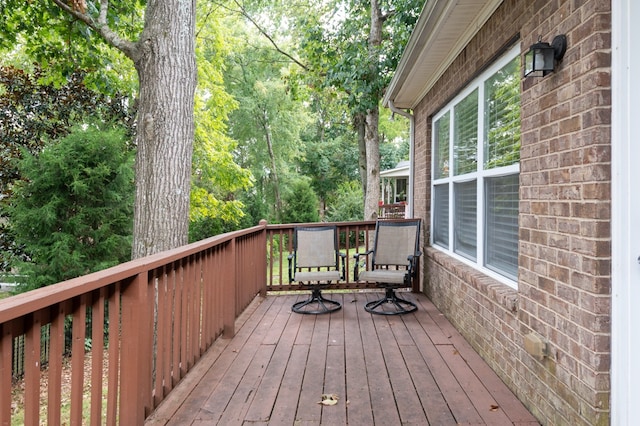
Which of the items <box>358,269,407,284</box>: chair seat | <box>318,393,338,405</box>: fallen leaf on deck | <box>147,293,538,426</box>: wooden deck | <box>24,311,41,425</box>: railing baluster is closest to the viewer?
<box>24,311,41,425</box>: railing baluster

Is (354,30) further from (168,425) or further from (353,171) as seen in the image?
(353,171)

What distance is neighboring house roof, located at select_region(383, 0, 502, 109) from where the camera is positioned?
9.59ft

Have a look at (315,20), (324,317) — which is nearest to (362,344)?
(324,317)

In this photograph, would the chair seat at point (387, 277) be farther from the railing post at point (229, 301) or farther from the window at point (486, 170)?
the railing post at point (229, 301)

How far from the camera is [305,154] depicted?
71.4 ft

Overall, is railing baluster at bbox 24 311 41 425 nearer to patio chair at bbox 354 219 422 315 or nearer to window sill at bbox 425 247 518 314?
window sill at bbox 425 247 518 314

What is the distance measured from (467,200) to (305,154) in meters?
18.4

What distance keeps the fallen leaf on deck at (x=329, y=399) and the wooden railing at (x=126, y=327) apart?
0.91m

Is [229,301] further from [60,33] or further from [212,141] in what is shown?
[212,141]

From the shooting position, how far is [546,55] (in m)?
2.00

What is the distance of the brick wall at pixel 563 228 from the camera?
1665 millimetres

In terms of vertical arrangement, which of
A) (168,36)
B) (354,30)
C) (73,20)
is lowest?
(168,36)

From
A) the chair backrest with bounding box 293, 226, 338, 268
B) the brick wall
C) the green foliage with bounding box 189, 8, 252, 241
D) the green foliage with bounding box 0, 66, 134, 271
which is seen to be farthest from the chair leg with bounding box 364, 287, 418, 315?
the green foliage with bounding box 189, 8, 252, 241

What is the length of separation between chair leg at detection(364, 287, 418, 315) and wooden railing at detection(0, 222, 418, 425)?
5.15 feet
